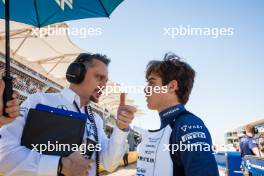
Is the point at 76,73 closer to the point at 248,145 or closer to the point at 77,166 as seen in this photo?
the point at 77,166

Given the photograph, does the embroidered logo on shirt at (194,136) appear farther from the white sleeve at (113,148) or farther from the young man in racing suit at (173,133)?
the white sleeve at (113,148)

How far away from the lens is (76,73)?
2.21 meters

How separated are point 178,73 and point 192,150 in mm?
648

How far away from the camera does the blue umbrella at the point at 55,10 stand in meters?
2.47

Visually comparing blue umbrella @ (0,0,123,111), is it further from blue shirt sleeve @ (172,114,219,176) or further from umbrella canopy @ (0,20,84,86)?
umbrella canopy @ (0,20,84,86)

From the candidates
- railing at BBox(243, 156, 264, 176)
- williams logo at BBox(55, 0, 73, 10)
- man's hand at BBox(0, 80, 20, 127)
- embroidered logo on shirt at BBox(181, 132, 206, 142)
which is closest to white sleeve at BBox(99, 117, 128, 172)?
embroidered logo on shirt at BBox(181, 132, 206, 142)

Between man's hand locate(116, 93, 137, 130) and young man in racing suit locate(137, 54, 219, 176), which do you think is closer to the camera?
young man in racing suit locate(137, 54, 219, 176)

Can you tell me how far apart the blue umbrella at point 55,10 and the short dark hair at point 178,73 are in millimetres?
962

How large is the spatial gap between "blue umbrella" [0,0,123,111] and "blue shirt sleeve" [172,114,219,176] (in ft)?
4.89

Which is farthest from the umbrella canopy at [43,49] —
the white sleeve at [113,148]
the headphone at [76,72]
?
the white sleeve at [113,148]

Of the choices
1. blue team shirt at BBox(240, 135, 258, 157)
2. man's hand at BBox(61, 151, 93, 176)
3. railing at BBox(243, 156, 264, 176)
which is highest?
man's hand at BBox(61, 151, 93, 176)

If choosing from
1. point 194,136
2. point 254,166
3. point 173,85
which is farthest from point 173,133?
point 254,166

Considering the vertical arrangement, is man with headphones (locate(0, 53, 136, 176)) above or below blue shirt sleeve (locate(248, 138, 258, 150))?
above

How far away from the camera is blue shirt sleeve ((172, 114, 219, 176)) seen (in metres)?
1.40
